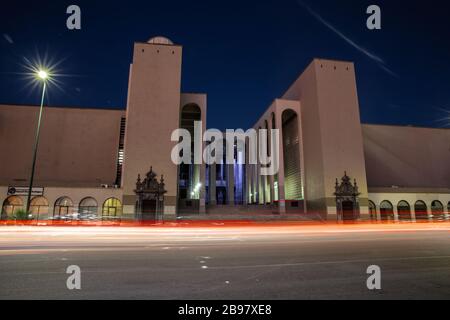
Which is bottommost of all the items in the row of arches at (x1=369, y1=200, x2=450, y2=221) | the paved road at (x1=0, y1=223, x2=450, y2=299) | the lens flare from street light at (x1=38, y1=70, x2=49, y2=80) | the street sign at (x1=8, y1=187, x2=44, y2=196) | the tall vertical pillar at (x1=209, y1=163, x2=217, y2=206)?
the paved road at (x1=0, y1=223, x2=450, y2=299)

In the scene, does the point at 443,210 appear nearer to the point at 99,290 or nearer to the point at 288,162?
the point at 288,162

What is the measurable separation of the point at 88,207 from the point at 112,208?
248cm

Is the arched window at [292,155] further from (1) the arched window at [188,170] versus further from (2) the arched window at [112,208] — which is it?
(2) the arched window at [112,208]

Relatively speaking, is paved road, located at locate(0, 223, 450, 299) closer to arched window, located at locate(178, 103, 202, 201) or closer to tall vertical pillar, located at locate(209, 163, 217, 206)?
arched window, located at locate(178, 103, 202, 201)

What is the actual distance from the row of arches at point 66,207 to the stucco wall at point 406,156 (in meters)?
33.8

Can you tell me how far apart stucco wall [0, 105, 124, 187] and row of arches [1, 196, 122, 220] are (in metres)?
4.11

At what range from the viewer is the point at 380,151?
146ft

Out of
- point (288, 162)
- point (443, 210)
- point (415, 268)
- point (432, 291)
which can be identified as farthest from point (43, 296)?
point (443, 210)

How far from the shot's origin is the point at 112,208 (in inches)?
1281

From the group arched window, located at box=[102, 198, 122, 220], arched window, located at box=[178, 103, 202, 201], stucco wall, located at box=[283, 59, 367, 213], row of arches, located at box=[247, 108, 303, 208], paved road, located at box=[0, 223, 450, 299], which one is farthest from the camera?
arched window, located at box=[178, 103, 202, 201]

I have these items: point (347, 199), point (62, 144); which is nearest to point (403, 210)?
point (347, 199)

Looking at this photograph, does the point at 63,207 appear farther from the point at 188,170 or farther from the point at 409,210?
the point at 409,210

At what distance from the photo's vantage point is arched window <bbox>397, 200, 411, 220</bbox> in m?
37.5

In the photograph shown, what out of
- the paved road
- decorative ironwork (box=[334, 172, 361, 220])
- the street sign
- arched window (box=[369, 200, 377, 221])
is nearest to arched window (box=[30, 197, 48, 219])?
the street sign
